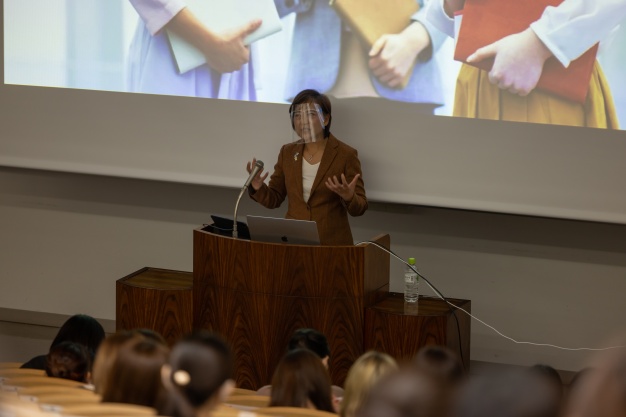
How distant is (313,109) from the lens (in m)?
4.31

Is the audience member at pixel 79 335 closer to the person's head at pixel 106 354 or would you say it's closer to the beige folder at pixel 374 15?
the person's head at pixel 106 354

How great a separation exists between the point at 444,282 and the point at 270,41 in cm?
150

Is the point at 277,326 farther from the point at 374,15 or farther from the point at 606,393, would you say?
the point at 606,393

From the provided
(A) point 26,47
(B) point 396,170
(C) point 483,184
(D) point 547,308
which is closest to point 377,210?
(B) point 396,170

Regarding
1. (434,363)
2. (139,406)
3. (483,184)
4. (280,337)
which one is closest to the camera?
(139,406)

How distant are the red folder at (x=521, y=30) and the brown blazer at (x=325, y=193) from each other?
0.78 metres

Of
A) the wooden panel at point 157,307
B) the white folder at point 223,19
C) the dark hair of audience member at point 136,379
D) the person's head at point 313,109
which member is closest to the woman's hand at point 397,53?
the person's head at point 313,109

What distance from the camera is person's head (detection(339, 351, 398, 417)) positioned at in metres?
2.32

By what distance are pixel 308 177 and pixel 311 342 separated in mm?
1258

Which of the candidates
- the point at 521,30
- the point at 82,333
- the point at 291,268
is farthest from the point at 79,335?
the point at 521,30

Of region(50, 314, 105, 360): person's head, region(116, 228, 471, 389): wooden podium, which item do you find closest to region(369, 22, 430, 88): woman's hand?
region(116, 228, 471, 389): wooden podium

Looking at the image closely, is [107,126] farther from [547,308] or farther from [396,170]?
[547,308]

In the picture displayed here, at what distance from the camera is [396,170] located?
4637mm

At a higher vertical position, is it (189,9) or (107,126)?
(189,9)
